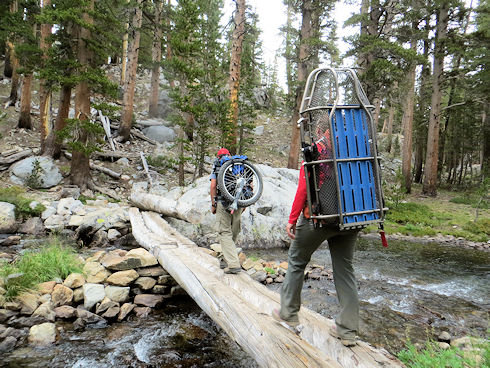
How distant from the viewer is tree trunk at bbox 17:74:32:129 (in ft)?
56.1

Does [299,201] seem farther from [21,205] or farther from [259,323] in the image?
[21,205]

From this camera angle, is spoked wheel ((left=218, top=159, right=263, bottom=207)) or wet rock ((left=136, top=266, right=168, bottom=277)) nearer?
spoked wheel ((left=218, top=159, right=263, bottom=207))

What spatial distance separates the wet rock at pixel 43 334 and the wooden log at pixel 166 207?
4.04m

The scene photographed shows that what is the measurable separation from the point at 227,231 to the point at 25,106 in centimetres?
1763

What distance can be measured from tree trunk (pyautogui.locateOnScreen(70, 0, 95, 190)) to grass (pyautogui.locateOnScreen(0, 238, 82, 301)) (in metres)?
7.38

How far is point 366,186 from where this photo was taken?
2793 mm

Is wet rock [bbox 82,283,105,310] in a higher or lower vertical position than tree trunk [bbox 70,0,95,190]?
lower

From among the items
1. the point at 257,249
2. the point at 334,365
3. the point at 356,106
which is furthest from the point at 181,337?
the point at 257,249

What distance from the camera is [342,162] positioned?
8.83ft

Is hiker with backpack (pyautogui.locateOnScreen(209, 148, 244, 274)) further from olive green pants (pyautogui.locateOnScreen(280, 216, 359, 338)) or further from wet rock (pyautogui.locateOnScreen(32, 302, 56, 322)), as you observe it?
wet rock (pyautogui.locateOnScreen(32, 302, 56, 322))

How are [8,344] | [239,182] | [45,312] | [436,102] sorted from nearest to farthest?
[8,344]
[45,312]
[239,182]
[436,102]

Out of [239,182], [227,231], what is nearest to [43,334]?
[227,231]

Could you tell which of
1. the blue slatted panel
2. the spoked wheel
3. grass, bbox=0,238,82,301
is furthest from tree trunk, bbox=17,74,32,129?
the blue slatted panel

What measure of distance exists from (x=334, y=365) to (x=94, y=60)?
13252 millimetres
